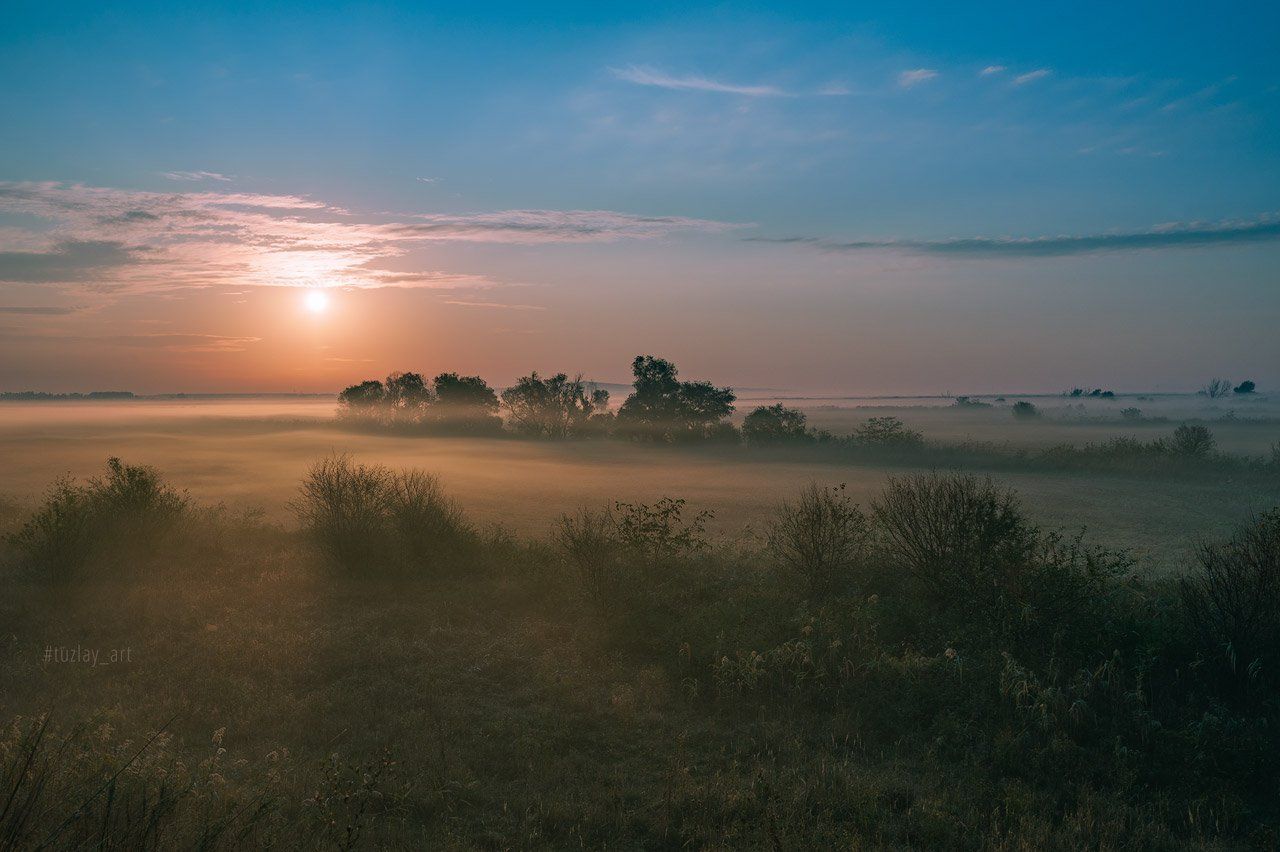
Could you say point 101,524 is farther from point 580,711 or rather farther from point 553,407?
point 553,407

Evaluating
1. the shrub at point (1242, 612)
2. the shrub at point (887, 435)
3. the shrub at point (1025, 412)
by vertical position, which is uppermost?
the shrub at point (1025, 412)

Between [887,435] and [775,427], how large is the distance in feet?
29.6

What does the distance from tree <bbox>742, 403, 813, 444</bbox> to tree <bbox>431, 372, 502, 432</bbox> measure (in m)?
21.9

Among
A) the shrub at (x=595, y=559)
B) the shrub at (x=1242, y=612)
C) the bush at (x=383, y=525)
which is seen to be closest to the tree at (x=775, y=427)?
the bush at (x=383, y=525)

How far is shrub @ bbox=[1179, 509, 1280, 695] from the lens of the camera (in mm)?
8984

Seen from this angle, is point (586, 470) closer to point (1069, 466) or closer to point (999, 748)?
point (1069, 466)

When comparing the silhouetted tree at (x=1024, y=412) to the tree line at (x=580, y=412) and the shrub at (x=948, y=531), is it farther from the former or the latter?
the shrub at (x=948, y=531)

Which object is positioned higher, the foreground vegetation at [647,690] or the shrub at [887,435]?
the shrub at [887,435]

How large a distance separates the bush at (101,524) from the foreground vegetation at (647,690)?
0.08 metres

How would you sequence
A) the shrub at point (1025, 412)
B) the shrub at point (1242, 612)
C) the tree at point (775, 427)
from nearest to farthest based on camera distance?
the shrub at point (1242, 612), the tree at point (775, 427), the shrub at point (1025, 412)

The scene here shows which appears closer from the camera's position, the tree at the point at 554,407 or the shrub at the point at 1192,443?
the shrub at the point at 1192,443

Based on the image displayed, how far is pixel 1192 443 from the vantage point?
116 feet

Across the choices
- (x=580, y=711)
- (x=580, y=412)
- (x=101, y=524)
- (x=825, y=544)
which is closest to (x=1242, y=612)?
(x=825, y=544)

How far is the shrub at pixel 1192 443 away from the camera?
34.9 m
